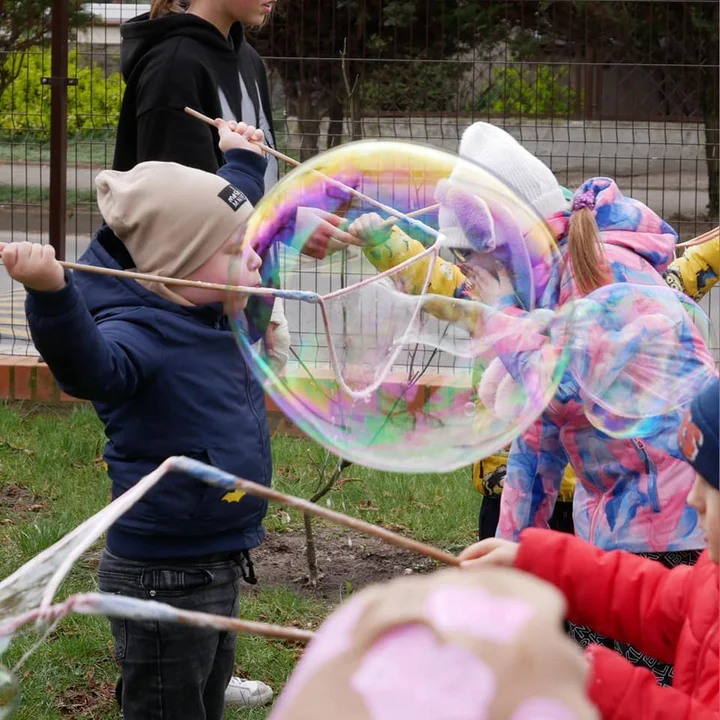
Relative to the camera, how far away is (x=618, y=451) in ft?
9.15

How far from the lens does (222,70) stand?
343cm

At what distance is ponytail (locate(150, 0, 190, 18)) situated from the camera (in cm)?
359

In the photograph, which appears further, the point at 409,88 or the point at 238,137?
the point at 409,88

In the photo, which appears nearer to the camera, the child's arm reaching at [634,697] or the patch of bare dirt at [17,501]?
the child's arm reaching at [634,697]

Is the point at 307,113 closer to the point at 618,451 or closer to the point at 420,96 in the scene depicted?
the point at 420,96

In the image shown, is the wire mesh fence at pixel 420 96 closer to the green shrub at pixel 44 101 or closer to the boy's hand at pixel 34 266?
the green shrub at pixel 44 101

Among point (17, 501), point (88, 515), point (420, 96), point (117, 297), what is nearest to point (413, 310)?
point (117, 297)

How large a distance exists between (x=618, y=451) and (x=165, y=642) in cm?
105

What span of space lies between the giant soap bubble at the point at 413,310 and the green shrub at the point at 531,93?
5.22 m

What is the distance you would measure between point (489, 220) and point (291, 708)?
188cm

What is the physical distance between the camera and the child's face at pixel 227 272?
252cm

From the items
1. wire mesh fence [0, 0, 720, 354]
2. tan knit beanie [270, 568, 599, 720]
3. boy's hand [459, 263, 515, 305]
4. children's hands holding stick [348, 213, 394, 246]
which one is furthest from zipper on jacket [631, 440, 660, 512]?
wire mesh fence [0, 0, 720, 354]

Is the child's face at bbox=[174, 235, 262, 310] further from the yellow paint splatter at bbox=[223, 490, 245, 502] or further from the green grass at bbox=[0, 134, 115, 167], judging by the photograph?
the green grass at bbox=[0, 134, 115, 167]

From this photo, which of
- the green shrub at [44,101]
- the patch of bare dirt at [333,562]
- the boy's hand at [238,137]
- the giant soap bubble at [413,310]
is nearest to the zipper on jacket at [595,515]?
the giant soap bubble at [413,310]
